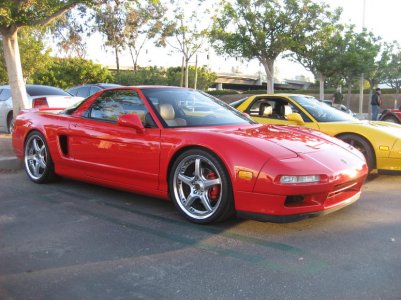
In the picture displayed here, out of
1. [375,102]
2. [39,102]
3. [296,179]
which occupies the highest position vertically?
[39,102]

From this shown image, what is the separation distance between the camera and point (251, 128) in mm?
4730

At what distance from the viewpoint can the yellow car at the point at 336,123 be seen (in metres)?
6.25

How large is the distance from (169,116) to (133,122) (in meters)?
0.41

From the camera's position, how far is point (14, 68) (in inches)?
380

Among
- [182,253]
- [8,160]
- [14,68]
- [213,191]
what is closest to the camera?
[182,253]

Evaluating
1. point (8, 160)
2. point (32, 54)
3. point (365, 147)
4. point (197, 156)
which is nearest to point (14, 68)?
point (8, 160)

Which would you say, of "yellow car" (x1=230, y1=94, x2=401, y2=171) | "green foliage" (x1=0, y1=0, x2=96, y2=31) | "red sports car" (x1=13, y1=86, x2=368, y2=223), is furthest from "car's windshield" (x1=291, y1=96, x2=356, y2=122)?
"green foliage" (x1=0, y1=0, x2=96, y2=31)

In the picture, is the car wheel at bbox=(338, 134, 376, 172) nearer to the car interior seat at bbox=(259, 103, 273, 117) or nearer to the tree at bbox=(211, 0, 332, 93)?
the car interior seat at bbox=(259, 103, 273, 117)

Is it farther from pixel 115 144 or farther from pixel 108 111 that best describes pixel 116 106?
pixel 115 144

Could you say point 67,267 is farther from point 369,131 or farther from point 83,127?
point 369,131

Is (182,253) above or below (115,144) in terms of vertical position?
below

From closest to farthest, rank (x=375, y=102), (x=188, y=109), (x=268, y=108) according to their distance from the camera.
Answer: (x=188, y=109) < (x=268, y=108) < (x=375, y=102)

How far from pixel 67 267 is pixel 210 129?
1904 millimetres

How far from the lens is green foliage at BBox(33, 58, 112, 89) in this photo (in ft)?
126
